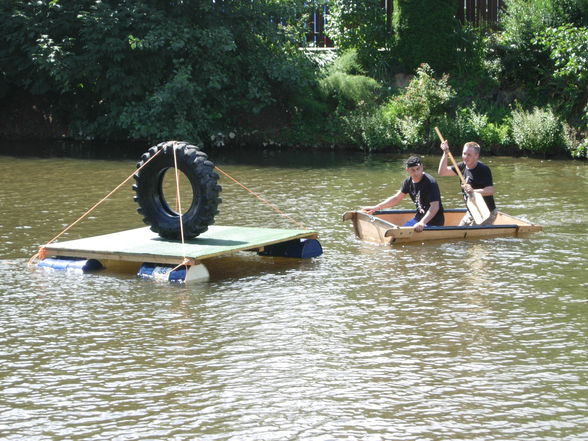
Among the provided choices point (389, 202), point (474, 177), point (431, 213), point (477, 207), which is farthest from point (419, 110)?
point (431, 213)

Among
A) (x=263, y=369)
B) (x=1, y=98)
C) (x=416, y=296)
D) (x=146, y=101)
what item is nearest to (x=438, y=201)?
(x=416, y=296)

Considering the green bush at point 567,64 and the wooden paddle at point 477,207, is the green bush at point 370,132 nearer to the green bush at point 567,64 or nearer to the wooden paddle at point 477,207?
the green bush at point 567,64

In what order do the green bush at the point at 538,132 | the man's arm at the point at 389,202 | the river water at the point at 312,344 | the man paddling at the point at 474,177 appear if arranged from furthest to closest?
1. the green bush at the point at 538,132
2. the man paddling at the point at 474,177
3. the man's arm at the point at 389,202
4. the river water at the point at 312,344

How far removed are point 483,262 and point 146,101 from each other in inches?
617

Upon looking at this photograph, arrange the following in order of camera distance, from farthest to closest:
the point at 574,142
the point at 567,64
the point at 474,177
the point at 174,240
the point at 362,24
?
the point at 362,24 → the point at 574,142 → the point at 567,64 → the point at 474,177 → the point at 174,240

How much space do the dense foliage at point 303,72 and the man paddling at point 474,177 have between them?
1025 cm

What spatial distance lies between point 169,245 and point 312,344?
3840mm

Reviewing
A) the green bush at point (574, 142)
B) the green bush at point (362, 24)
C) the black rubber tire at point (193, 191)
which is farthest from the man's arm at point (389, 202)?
the green bush at point (362, 24)

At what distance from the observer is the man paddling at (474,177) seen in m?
14.8

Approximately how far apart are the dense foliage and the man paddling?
33.6 feet

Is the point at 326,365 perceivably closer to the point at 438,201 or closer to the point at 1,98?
the point at 438,201

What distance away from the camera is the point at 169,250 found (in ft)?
39.9

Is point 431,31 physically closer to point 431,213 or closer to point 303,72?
point 303,72

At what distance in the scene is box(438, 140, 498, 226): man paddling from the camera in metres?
14.8
